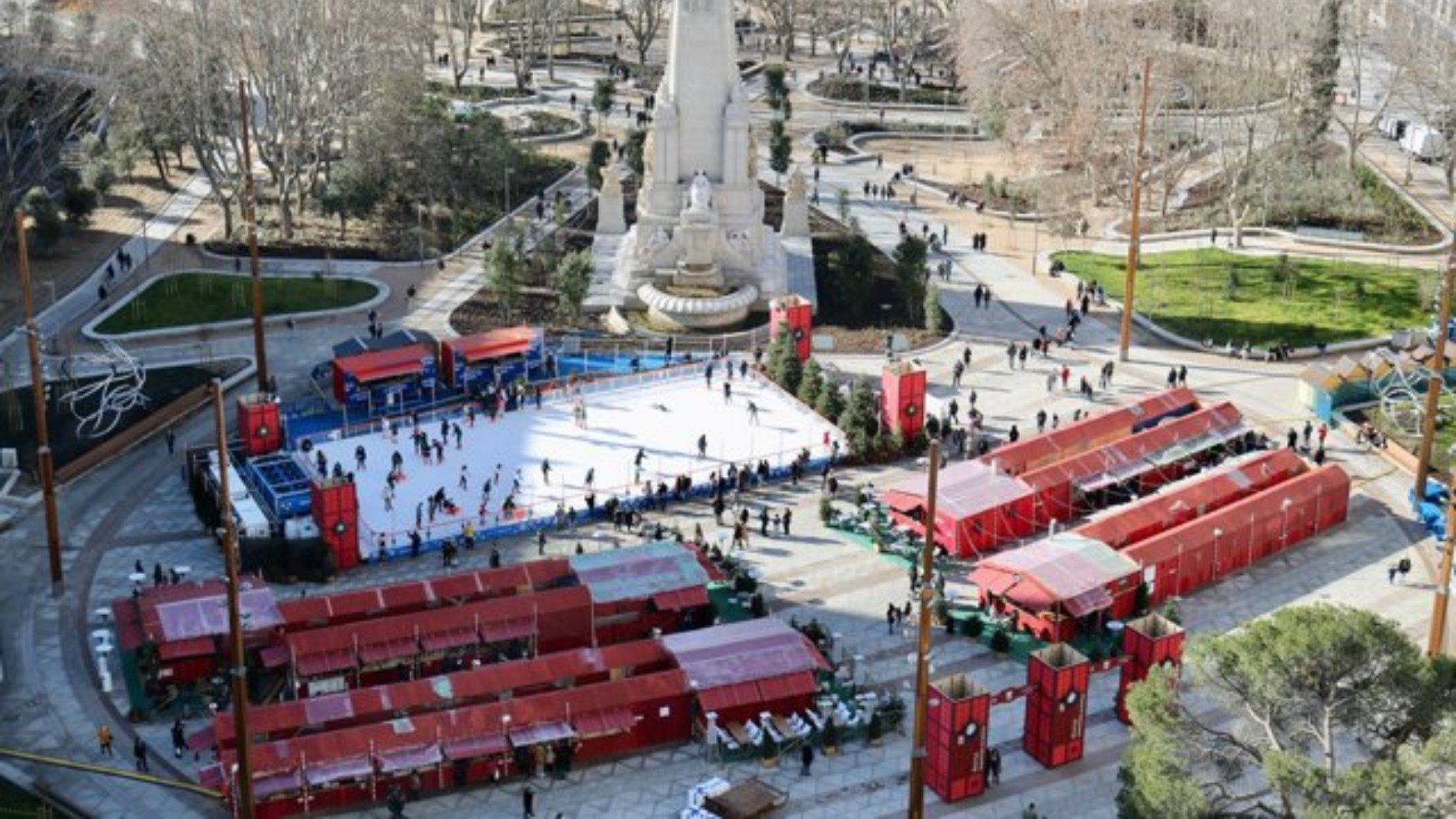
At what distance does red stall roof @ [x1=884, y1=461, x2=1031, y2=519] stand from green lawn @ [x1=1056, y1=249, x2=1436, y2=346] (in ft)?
69.2

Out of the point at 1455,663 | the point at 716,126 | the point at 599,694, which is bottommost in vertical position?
the point at 599,694

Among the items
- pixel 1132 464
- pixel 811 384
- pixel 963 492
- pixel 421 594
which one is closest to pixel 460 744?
pixel 421 594

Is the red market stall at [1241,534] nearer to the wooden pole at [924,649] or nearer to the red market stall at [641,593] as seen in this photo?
the red market stall at [641,593]

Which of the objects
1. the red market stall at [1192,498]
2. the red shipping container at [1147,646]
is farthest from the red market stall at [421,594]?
the red market stall at [1192,498]

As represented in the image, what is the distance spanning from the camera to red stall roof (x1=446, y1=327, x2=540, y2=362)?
223 ft

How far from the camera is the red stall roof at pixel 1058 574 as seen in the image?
49438 millimetres

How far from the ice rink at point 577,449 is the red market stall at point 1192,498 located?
39.4 ft

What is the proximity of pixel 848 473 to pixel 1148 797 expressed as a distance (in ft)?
91.1

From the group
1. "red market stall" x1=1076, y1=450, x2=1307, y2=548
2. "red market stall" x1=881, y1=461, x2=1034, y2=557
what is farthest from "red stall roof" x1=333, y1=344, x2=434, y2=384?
"red market stall" x1=1076, y1=450, x2=1307, y2=548

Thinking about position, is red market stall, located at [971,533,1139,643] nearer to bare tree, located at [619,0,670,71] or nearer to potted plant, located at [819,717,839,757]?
potted plant, located at [819,717,839,757]

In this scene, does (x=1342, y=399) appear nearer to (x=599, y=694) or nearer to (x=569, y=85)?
(x=599, y=694)

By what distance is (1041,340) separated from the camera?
7250 cm

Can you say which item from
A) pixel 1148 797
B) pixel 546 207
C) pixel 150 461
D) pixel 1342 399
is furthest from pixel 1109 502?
pixel 546 207

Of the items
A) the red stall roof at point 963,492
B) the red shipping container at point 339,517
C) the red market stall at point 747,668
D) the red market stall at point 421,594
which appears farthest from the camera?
the red stall roof at point 963,492
